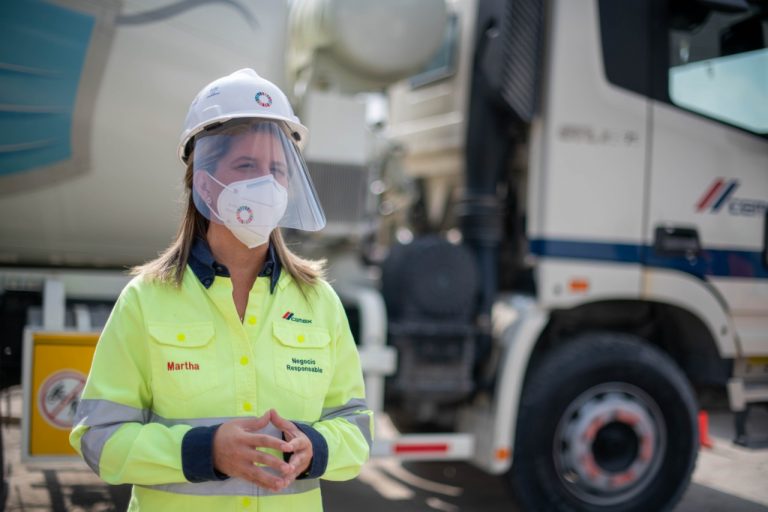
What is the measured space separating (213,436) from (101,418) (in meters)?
0.22

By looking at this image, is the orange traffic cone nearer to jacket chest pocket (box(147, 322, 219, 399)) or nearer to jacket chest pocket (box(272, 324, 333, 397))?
jacket chest pocket (box(272, 324, 333, 397))

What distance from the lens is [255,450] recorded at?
1315 millimetres

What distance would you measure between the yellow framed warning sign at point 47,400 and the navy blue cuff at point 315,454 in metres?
1.77

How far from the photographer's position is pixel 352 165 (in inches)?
141

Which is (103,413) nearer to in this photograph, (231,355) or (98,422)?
(98,422)

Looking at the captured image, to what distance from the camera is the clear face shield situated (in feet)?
4.99

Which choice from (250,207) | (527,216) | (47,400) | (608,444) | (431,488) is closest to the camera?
(250,207)

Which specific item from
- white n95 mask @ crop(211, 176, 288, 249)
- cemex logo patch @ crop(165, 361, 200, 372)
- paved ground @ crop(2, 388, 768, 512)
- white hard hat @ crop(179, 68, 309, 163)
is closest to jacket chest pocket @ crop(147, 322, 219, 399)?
cemex logo patch @ crop(165, 361, 200, 372)

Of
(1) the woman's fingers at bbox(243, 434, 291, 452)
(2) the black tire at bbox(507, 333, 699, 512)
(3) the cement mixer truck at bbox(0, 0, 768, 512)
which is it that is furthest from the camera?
(2) the black tire at bbox(507, 333, 699, 512)

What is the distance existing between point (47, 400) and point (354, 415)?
1786 mm

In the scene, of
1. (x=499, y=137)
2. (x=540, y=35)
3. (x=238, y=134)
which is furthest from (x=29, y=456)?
(x=540, y=35)

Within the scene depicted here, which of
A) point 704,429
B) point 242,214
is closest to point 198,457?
point 242,214

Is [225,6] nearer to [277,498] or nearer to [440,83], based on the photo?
[440,83]

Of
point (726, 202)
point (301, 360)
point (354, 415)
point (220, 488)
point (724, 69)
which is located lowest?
point (220, 488)
